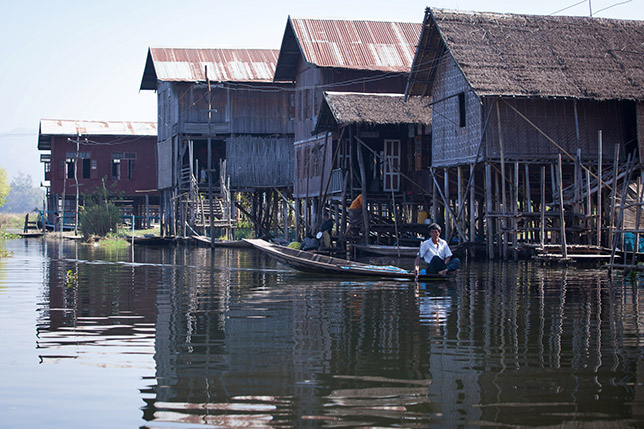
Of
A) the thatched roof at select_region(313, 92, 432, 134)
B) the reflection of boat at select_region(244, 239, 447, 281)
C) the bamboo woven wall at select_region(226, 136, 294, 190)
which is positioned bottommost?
the reflection of boat at select_region(244, 239, 447, 281)

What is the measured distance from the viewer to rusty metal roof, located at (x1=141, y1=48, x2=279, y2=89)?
3497cm

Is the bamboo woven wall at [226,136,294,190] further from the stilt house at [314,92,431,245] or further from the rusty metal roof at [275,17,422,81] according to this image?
the stilt house at [314,92,431,245]

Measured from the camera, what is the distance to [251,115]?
35688 mm

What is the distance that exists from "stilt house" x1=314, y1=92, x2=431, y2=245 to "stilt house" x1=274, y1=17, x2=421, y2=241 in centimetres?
101

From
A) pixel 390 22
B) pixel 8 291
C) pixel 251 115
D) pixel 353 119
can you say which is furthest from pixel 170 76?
pixel 8 291

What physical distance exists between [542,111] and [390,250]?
5.56 metres

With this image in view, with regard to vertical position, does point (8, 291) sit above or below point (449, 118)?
below

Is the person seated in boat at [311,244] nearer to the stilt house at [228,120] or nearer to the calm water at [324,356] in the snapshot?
the calm water at [324,356]

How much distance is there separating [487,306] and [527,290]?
103 inches

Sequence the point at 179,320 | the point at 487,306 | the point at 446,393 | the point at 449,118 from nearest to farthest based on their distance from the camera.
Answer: the point at 446,393 → the point at 179,320 → the point at 487,306 → the point at 449,118

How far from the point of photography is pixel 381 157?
2717cm

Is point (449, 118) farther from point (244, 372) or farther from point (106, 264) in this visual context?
point (244, 372)

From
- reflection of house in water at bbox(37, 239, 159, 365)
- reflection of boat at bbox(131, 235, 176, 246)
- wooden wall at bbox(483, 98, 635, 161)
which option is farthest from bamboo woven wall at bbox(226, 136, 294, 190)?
reflection of house in water at bbox(37, 239, 159, 365)

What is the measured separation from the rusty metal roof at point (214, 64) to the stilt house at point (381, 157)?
26.7 ft
